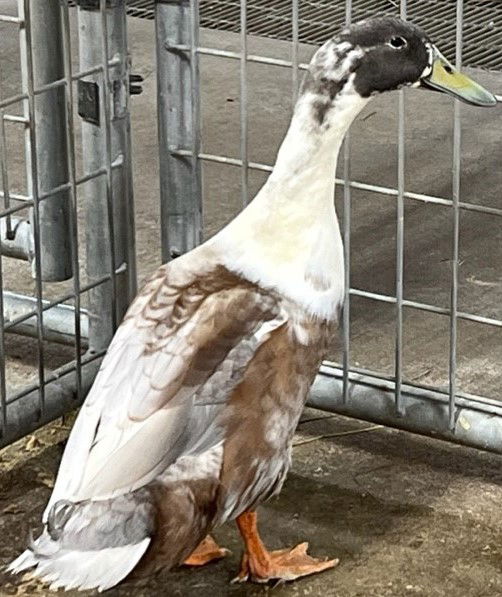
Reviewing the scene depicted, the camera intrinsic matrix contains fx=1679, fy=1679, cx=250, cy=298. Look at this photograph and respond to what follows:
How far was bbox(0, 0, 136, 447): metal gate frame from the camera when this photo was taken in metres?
2.93

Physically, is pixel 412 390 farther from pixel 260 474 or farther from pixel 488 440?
pixel 260 474

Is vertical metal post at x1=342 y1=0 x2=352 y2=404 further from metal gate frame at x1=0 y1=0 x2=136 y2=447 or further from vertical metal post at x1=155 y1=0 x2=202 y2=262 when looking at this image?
metal gate frame at x1=0 y1=0 x2=136 y2=447

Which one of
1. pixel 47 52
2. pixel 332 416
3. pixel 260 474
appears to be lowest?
pixel 332 416

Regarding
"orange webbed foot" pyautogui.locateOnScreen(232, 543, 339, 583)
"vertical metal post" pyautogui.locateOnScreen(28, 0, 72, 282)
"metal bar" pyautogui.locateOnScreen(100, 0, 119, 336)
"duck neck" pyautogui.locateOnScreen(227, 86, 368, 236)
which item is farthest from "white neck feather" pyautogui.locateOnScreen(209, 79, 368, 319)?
"vertical metal post" pyautogui.locateOnScreen(28, 0, 72, 282)

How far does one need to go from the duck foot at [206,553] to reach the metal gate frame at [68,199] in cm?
42

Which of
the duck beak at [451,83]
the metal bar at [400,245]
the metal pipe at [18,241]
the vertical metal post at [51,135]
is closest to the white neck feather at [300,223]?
the duck beak at [451,83]

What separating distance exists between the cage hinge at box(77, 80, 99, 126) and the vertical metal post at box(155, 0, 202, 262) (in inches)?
4.7

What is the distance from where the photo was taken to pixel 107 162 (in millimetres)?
3037

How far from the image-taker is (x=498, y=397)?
3.25 metres

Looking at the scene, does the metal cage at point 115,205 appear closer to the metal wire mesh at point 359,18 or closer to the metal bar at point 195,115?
the metal bar at point 195,115

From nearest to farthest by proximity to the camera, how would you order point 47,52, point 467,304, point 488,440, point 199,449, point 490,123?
point 199,449 < point 488,440 < point 47,52 < point 467,304 < point 490,123

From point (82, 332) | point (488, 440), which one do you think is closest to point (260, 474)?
point (488, 440)

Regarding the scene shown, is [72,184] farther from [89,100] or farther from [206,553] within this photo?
[206,553]

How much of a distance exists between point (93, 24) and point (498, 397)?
1.05m
